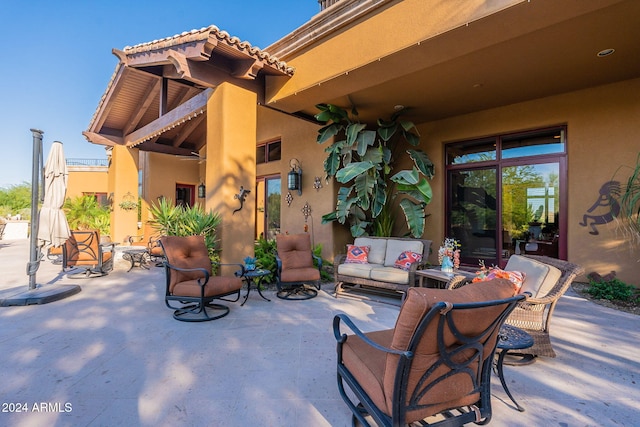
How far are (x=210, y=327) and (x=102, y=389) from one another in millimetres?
1291

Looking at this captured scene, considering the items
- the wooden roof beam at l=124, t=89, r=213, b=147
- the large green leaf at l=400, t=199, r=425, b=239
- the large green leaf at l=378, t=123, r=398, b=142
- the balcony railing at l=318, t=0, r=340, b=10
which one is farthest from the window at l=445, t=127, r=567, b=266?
the wooden roof beam at l=124, t=89, r=213, b=147

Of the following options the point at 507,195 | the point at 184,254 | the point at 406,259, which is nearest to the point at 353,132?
the point at 406,259

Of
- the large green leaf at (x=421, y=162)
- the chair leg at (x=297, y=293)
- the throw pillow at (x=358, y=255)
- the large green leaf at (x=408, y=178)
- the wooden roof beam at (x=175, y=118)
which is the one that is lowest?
the chair leg at (x=297, y=293)

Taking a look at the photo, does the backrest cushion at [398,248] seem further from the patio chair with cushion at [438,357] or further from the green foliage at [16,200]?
the green foliage at [16,200]

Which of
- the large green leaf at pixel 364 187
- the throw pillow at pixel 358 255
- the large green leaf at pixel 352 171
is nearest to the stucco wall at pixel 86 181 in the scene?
the large green leaf at pixel 352 171

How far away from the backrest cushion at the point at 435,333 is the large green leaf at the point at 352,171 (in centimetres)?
433

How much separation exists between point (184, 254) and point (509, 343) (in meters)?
3.88

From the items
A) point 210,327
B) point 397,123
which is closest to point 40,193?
point 210,327

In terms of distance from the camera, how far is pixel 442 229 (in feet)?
22.5

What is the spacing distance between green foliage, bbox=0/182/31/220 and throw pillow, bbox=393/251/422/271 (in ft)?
75.2

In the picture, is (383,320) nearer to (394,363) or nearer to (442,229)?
(394,363)

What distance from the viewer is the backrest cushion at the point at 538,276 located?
278cm

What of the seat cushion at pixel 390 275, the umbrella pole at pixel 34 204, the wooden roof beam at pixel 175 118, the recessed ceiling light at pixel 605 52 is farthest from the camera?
the wooden roof beam at pixel 175 118

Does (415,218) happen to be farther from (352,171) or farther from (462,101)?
(462,101)
